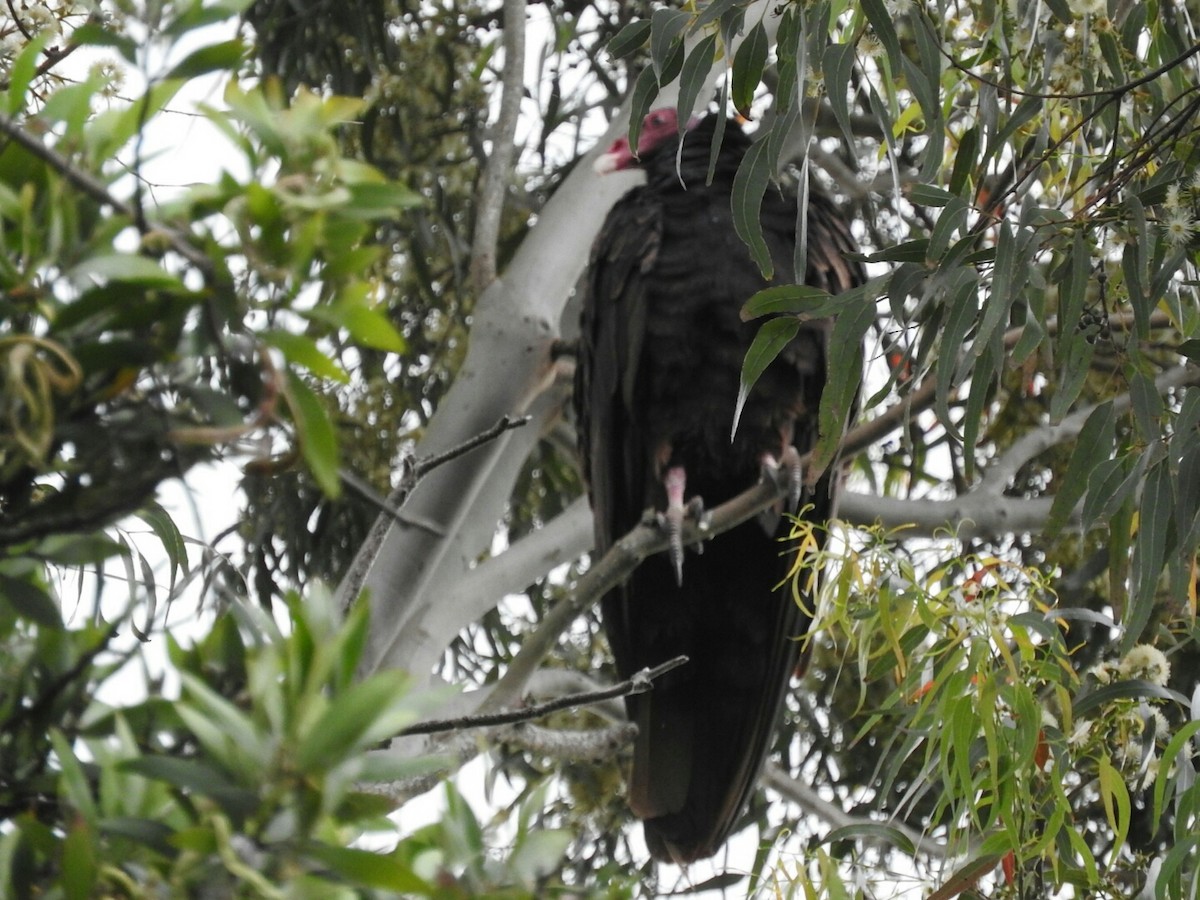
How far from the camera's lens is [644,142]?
10.4 feet

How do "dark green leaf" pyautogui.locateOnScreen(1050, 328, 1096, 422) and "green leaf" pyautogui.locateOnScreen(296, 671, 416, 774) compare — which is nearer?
"green leaf" pyautogui.locateOnScreen(296, 671, 416, 774)

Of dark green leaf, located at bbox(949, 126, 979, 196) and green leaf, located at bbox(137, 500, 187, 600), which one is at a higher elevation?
dark green leaf, located at bbox(949, 126, 979, 196)

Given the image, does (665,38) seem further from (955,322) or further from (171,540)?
(171,540)

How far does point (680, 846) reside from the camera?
262 centimetres

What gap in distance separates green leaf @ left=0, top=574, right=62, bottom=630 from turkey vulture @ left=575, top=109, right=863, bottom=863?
1914mm

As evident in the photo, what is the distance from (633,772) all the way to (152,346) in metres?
2.08

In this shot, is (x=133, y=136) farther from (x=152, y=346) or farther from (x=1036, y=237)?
(x=1036, y=237)

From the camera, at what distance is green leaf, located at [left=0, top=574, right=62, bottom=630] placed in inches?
26.9

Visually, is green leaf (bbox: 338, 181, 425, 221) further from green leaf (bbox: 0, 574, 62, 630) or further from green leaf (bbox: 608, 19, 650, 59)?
green leaf (bbox: 608, 19, 650, 59)

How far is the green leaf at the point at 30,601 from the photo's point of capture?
68cm

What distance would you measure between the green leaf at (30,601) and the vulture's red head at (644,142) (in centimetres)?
209

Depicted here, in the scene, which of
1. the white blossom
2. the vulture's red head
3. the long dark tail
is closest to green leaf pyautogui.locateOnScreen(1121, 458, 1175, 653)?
the white blossom

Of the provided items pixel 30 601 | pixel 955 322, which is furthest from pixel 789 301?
pixel 30 601

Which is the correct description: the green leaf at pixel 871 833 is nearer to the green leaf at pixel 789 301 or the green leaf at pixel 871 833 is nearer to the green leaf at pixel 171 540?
the green leaf at pixel 789 301
